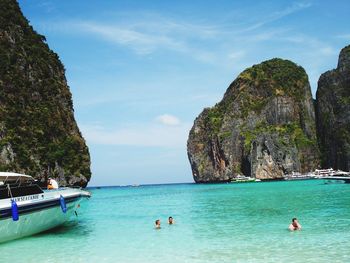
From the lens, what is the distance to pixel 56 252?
567 inches

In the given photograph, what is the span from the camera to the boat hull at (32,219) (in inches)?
605

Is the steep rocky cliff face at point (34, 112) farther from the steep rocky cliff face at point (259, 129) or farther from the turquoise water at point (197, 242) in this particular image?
the steep rocky cliff face at point (259, 129)

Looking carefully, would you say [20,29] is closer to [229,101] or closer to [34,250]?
[34,250]

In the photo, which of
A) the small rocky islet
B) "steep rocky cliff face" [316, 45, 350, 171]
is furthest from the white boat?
"steep rocky cliff face" [316, 45, 350, 171]

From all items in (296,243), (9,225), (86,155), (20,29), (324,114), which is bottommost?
(296,243)

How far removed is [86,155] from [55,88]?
13.8m

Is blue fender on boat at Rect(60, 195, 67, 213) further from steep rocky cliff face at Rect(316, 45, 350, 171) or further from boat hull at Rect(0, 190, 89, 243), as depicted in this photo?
steep rocky cliff face at Rect(316, 45, 350, 171)

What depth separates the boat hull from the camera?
1538 centimetres

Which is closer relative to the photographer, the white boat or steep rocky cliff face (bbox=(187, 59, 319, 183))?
the white boat

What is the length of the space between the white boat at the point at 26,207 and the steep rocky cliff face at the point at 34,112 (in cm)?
4376

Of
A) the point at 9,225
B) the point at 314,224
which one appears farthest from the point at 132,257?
the point at 314,224

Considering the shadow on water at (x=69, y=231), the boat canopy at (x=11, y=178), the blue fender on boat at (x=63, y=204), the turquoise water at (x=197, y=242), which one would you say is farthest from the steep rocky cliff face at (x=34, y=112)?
the turquoise water at (x=197, y=242)

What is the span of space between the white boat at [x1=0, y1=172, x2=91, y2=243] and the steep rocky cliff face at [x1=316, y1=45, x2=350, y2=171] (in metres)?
106

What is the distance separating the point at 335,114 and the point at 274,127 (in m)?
18.3
